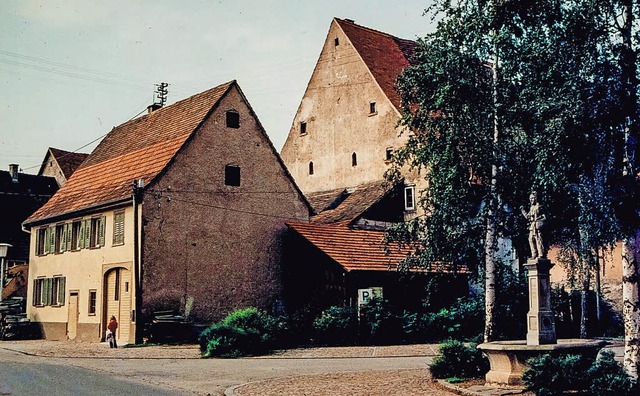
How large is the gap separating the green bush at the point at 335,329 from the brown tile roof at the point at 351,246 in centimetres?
245

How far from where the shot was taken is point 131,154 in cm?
3644

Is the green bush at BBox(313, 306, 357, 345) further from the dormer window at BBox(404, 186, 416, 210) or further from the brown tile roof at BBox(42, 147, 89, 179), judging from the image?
the brown tile roof at BBox(42, 147, 89, 179)

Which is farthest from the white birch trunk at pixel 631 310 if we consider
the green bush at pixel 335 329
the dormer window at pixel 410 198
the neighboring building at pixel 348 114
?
the neighboring building at pixel 348 114

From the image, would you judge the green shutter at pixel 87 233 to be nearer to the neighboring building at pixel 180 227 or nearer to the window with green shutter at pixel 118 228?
the neighboring building at pixel 180 227

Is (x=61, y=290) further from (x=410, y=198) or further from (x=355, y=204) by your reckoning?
(x=410, y=198)

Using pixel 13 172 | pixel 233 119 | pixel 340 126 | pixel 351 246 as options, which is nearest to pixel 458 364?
pixel 351 246

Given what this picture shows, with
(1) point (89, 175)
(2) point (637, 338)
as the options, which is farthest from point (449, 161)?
(1) point (89, 175)

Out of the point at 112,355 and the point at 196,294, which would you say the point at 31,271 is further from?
the point at 112,355

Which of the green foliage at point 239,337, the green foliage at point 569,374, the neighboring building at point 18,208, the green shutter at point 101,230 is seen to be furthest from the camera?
the neighboring building at point 18,208

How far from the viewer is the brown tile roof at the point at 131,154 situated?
3303 centimetres

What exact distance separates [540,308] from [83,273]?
24731mm

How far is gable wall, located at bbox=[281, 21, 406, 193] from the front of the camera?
40.8m

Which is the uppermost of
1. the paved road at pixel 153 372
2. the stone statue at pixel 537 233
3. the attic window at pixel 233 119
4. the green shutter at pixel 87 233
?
the attic window at pixel 233 119

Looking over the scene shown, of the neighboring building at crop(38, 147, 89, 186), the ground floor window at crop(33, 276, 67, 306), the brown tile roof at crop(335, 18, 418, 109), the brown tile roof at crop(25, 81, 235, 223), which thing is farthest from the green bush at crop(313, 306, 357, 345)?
the neighboring building at crop(38, 147, 89, 186)
